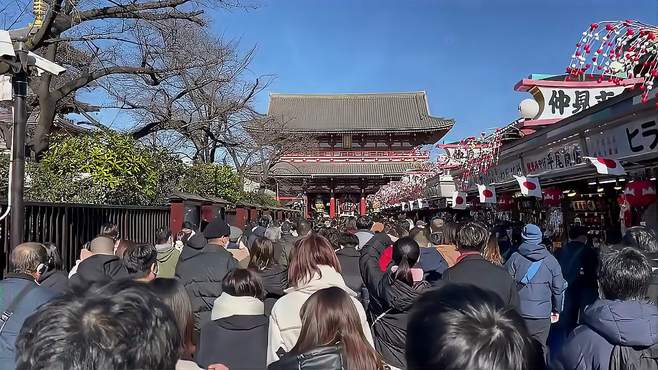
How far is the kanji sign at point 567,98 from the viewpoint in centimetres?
829

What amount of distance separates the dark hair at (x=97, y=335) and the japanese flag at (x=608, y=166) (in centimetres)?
593

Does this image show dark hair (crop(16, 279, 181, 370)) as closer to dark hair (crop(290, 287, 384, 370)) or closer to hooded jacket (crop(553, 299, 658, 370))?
dark hair (crop(290, 287, 384, 370))

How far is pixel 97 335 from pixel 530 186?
8.29m

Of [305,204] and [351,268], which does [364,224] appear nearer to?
[351,268]

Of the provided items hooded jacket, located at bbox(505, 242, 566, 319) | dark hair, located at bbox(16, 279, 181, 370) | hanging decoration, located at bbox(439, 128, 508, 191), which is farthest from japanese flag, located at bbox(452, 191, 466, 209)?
dark hair, located at bbox(16, 279, 181, 370)

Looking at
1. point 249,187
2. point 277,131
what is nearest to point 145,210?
point 277,131

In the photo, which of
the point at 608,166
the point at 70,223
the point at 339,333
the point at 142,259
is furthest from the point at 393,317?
the point at 70,223

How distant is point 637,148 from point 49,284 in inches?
230

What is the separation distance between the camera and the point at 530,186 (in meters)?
8.74

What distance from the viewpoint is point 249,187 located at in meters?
29.5

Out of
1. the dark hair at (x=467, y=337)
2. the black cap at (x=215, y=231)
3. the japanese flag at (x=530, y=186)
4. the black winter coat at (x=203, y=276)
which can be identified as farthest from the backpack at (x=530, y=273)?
the japanese flag at (x=530, y=186)

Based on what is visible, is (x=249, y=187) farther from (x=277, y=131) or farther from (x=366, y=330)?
(x=366, y=330)

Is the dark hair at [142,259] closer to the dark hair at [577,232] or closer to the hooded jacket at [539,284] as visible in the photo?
the hooded jacket at [539,284]

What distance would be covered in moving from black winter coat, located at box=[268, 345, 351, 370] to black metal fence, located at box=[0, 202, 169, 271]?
4.72 metres
